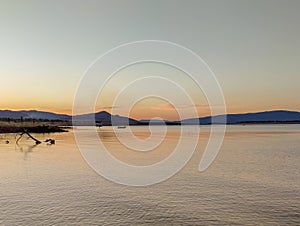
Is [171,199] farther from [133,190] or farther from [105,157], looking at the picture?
[105,157]

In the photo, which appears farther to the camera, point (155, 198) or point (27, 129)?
point (27, 129)

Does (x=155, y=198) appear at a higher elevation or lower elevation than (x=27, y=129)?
lower

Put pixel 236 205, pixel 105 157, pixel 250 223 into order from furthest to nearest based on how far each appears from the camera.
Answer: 1. pixel 105 157
2. pixel 236 205
3. pixel 250 223

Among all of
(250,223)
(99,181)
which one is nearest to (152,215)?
(250,223)

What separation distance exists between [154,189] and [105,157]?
22.7 meters

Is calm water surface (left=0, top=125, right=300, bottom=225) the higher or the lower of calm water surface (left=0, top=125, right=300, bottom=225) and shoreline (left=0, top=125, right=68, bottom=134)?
the lower

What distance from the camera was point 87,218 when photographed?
2014 cm

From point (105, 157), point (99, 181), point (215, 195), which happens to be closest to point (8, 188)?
point (99, 181)

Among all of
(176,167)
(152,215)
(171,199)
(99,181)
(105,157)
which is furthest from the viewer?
(105,157)

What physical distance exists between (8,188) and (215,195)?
16.0 m

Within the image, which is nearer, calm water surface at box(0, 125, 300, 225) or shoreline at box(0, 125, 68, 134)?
calm water surface at box(0, 125, 300, 225)

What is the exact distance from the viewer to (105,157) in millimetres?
50406

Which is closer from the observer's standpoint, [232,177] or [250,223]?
[250,223]

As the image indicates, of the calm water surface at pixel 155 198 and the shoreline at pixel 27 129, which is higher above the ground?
the shoreline at pixel 27 129
